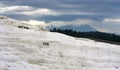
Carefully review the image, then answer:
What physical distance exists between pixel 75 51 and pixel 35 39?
184 centimetres

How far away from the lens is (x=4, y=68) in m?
17.7

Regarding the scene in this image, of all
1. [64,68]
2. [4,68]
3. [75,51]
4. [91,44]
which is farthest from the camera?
[91,44]

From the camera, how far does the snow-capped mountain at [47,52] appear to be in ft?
61.0

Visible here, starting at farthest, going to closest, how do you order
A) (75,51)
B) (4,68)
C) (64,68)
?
(75,51), (64,68), (4,68)

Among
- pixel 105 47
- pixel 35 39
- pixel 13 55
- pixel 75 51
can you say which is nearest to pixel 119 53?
pixel 105 47

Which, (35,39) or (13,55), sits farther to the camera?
(35,39)

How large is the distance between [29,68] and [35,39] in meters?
2.15

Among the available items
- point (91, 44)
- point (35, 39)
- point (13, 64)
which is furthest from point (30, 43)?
point (91, 44)

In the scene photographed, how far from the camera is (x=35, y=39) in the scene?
20.1 m

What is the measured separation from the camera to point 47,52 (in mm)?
19453

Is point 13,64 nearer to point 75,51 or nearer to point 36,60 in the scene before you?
point 36,60

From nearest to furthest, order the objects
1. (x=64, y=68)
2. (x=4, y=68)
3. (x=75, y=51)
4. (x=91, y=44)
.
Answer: (x=4, y=68)
(x=64, y=68)
(x=75, y=51)
(x=91, y=44)

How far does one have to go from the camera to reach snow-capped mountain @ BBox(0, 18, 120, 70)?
61.0 ft

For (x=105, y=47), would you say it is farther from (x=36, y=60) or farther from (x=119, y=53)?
(x=36, y=60)
